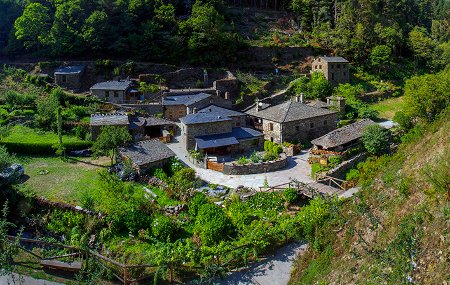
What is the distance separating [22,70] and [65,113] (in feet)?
46.1

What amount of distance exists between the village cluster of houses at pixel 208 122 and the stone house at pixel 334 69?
7.82m

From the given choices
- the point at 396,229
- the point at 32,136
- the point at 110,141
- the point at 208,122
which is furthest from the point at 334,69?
the point at 396,229

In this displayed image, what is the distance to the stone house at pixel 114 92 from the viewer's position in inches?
1827

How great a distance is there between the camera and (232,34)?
196 ft

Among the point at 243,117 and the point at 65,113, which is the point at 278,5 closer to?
the point at 243,117

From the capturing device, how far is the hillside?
11531 mm

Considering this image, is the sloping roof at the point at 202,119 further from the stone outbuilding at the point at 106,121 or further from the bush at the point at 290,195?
the bush at the point at 290,195

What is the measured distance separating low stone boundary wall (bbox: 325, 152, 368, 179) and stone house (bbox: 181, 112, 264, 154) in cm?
847

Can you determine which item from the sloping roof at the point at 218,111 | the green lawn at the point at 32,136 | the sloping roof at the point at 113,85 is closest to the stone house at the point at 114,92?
the sloping roof at the point at 113,85

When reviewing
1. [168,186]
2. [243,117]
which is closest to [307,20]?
[243,117]

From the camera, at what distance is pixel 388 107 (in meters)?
49.9

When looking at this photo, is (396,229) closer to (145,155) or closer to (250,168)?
(250,168)

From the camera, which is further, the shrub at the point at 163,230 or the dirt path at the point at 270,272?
the shrub at the point at 163,230

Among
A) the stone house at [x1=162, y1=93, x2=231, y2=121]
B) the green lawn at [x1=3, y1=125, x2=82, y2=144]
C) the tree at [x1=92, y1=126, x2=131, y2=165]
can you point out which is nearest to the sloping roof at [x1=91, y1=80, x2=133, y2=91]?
the stone house at [x1=162, y1=93, x2=231, y2=121]
